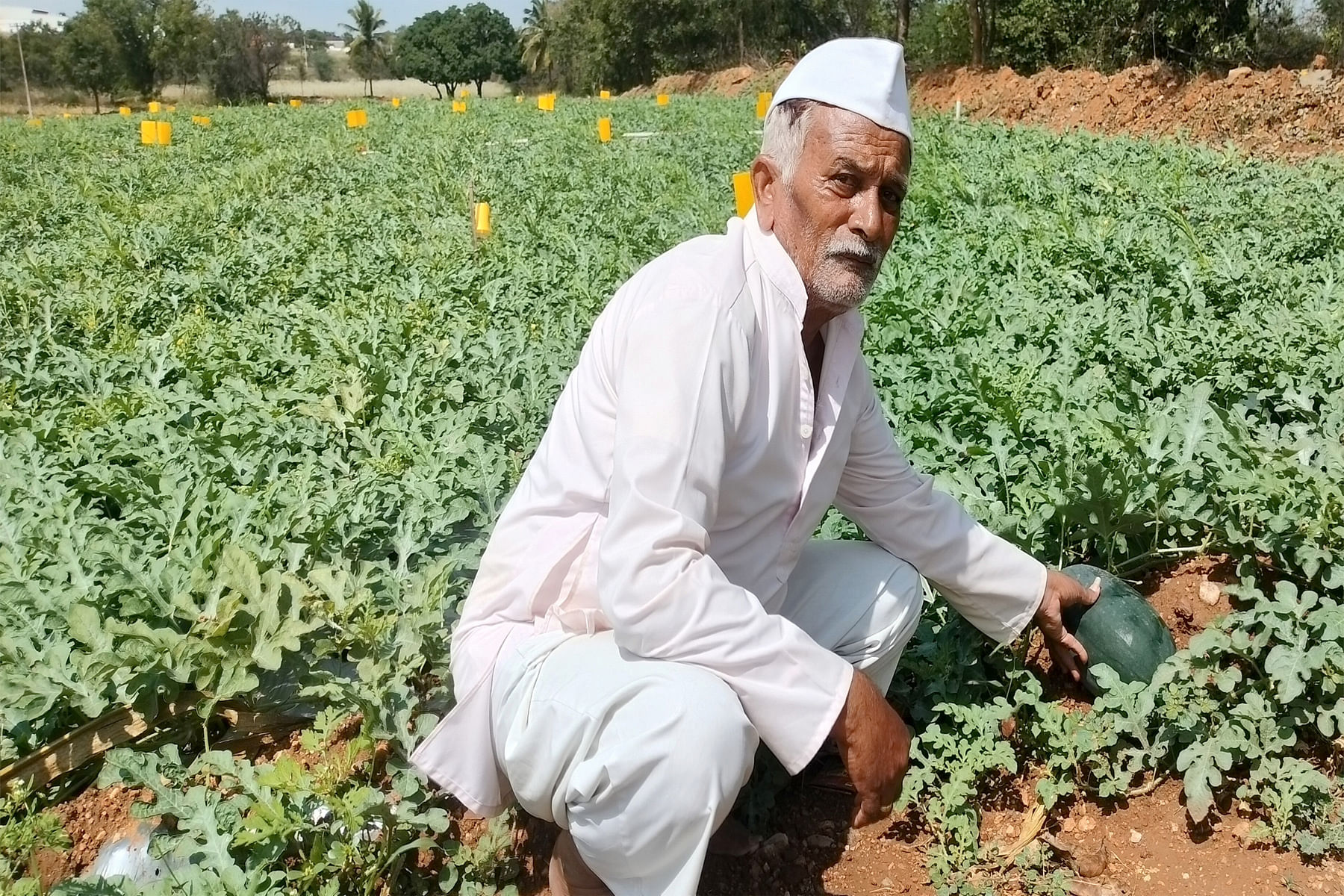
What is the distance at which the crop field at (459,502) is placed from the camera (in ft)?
7.77

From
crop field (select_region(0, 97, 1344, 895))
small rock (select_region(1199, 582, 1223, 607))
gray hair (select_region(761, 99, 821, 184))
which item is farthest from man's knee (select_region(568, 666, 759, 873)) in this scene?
small rock (select_region(1199, 582, 1223, 607))

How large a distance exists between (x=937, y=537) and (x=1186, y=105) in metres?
17.9

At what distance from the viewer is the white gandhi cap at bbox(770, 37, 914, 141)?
2.02 meters

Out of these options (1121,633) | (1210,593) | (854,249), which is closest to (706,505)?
(854,249)

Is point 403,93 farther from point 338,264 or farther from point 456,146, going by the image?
point 338,264

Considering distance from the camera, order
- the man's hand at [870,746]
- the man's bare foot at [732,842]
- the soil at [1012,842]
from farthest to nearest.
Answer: the man's bare foot at [732,842]
the soil at [1012,842]
the man's hand at [870,746]

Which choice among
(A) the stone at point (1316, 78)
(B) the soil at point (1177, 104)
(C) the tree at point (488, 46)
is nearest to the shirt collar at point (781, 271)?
(B) the soil at point (1177, 104)

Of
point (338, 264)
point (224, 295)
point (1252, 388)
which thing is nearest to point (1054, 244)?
point (1252, 388)

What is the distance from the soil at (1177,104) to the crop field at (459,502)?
8695 mm

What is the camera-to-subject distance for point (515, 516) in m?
2.24

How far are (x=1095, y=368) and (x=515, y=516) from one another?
2.71 metres

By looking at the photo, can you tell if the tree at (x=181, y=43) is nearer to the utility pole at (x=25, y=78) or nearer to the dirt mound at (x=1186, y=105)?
the utility pole at (x=25, y=78)

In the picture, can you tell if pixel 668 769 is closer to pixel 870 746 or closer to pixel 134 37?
pixel 870 746

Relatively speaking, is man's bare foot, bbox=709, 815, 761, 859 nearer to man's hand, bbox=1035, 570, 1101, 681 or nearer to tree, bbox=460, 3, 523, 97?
man's hand, bbox=1035, 570, 1101, 681
